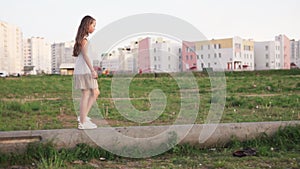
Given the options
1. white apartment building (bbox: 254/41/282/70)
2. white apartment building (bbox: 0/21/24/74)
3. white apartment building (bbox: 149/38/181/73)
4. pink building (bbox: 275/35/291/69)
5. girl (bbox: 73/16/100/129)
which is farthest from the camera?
pink building (bbox: 275/35/291/69)

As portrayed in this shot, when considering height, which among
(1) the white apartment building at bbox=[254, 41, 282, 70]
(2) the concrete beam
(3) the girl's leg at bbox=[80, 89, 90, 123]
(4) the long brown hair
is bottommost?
(2) the concrete beam

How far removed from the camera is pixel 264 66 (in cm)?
8194

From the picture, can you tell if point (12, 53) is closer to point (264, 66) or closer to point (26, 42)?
point (26, 42)

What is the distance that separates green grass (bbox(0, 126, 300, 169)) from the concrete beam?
3.1 inches

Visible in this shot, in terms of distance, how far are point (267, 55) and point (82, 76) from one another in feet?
270

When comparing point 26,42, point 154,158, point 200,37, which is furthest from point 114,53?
point 26,42

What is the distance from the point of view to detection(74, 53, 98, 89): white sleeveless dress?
15.7 feet

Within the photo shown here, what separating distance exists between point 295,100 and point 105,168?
7030 millimetres

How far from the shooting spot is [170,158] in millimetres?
4414

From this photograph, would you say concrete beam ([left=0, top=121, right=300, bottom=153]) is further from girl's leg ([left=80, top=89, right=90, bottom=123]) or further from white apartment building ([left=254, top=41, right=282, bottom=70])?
white apartment building ([left=254, top=41, right=282, bottom=70])

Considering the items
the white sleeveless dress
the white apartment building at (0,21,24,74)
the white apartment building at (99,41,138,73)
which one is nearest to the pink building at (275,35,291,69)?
the white apartment building at (0,21,24,74)

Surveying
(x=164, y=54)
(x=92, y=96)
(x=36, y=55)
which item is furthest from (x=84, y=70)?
(x=36, y=55)

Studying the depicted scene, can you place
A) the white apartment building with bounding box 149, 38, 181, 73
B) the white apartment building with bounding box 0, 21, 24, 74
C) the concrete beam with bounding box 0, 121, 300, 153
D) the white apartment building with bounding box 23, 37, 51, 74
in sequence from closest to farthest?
the concrete beam with bounding box 0, 121, 300, 153 < the white apartment building with bounding box 149, 38, 181, 73 < the white apartment building with bounding box 0, 21, 24, 74 < the white apartment building with bounding box 23, 37, 51, 74

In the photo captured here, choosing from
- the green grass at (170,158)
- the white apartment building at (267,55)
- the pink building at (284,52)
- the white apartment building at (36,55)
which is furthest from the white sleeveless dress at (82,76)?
the white apartment building at (36,55)
